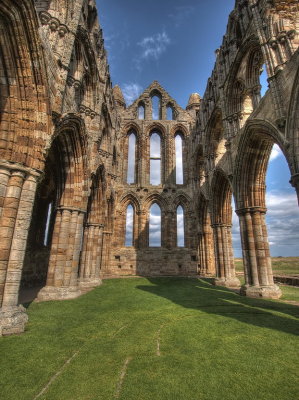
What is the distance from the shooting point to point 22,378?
2859 millimetres

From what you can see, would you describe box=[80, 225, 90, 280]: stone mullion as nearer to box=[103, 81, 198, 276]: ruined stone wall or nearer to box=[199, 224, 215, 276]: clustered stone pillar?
box=[103, 81, 198, 276]: ruined stone wall

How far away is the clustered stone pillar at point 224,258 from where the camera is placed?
39.8 feet

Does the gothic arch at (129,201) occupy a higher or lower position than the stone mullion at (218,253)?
higher

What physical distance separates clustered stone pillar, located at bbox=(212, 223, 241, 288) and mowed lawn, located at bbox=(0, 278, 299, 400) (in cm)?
617

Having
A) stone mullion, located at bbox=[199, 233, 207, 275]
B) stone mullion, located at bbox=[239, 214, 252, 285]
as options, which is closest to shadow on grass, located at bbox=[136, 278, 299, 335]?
stone mullion, located at bbox=[239, 214, 252, 285]

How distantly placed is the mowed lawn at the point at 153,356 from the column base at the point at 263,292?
251 cm

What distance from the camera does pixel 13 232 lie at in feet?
16.8

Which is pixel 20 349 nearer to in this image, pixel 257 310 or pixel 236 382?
pixel 236 382

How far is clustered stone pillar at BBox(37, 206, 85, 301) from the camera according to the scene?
8.05 metres

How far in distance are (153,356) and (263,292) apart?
22.5 ft

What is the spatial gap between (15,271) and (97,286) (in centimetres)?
748

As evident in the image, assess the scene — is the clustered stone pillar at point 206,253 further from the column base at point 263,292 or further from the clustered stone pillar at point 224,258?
the column base at point 263,292

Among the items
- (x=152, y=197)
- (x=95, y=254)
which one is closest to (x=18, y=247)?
(x=95, y=254)

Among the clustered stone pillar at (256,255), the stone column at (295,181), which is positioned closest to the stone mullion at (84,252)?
the clustered stone pillar at (256,255)
